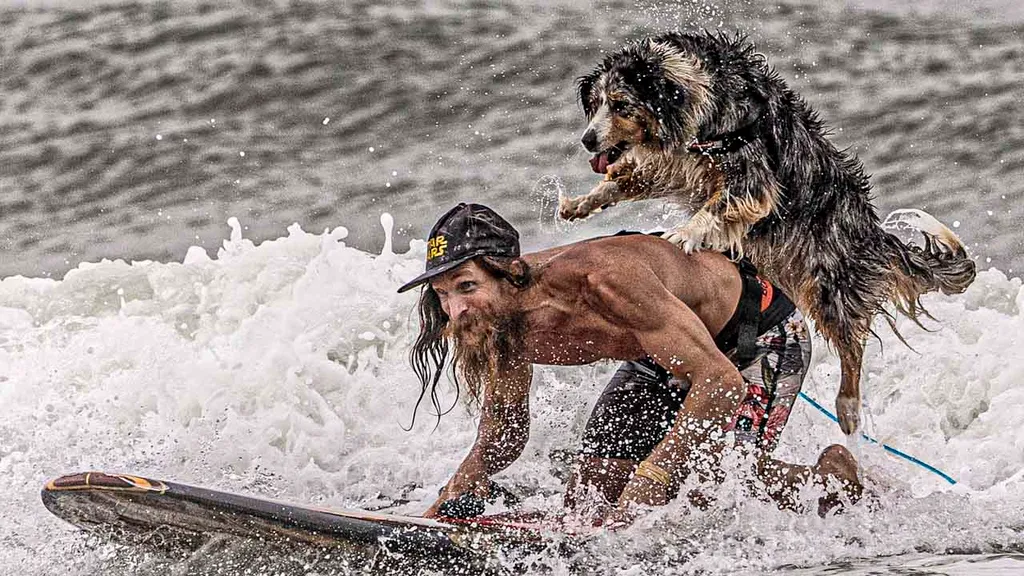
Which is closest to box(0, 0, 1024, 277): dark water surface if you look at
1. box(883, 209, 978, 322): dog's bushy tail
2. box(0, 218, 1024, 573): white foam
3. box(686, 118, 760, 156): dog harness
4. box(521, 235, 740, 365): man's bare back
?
box(0, 218, 1024, 573): white foam

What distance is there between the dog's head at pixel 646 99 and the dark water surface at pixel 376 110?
5.73 meters

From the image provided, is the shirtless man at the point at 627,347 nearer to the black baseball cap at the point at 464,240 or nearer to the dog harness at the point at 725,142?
the black baseball cap at the point at 464,240

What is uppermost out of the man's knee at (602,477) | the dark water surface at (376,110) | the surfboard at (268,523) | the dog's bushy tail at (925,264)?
the dog's bushy tail at (925,264)

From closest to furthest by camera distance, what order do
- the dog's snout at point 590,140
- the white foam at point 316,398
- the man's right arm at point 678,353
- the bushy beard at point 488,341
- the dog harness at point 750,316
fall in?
the man's right arm at point 678,353 → the bushy beard at point 488,341 → the dog harness at point 750,316 → the dog's snout at point 590,140 → the white foam at point 316,398

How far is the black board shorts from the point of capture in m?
4.28

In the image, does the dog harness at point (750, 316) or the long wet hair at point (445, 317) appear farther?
the dog harness at point (750, 316)

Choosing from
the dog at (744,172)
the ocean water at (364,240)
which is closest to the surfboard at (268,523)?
the ocean water at (364,240)

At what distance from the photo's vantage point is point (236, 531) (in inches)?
153

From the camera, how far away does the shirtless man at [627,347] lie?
12.3ft

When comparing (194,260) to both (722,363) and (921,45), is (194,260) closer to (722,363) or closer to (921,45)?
(722,363)

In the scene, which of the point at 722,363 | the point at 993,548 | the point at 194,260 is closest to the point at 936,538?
the point at 993,548

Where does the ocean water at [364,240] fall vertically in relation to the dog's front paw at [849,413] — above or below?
below

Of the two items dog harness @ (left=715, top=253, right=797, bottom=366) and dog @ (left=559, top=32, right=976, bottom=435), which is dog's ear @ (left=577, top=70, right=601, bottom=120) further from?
dog harness @ (left=715, top=253, right=797, bottom=366)

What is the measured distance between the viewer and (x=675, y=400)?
14.2 ft
